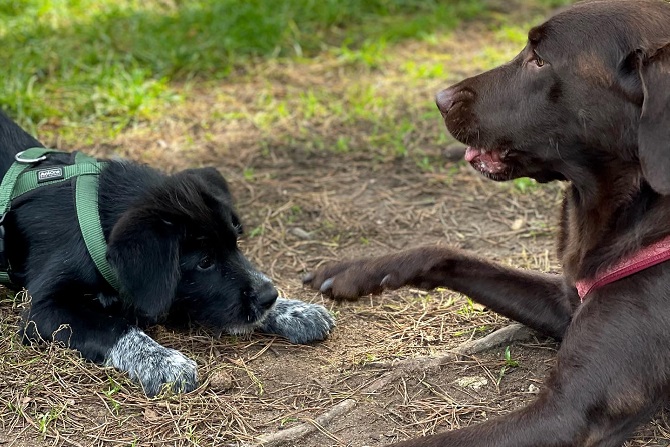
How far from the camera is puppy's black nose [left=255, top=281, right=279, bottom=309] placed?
13.7 ft

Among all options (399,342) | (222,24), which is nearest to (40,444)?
(399,342)

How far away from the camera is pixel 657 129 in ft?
10.3

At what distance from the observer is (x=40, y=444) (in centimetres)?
354

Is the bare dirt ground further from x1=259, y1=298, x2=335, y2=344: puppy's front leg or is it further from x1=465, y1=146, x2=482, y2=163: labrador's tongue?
x1=465, y1=146, x2=482, y2=163: labrador's tongue

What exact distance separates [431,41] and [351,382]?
4777 millimetres

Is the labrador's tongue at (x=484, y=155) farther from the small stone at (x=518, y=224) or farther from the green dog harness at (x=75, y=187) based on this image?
the green dog harness at (x=75, y=187)

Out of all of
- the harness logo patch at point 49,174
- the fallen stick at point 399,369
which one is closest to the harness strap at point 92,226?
the harness logo patch at point 49,174

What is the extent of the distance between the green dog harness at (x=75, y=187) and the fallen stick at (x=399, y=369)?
1.07m

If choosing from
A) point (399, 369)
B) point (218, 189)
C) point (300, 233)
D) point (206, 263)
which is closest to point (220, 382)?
point (206, 263)

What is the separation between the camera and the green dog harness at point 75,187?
4070 mm

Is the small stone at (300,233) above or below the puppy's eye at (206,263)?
below

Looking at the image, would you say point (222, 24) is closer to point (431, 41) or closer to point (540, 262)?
point (431, 41)

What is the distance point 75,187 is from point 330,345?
1.43 meters

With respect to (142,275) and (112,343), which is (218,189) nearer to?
(142,275)
